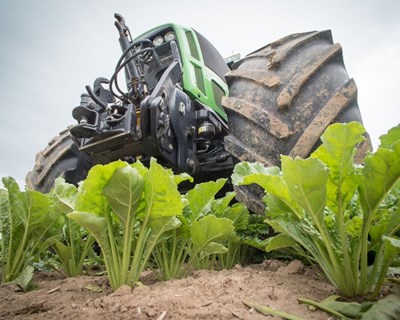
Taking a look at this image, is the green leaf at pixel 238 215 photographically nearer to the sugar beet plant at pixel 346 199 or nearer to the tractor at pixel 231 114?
the tractor at pixel 231 114

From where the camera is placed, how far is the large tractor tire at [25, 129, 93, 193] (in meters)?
2.19

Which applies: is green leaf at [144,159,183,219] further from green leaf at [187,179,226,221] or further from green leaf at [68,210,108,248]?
green leaf at [187,179,226,221]

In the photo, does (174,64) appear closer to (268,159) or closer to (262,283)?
(268,159)

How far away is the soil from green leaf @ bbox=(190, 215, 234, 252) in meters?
0.13

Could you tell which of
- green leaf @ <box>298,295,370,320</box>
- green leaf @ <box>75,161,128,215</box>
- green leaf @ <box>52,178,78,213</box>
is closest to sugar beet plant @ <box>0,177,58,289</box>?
green leaf @ <box>52,178,78,213</box>

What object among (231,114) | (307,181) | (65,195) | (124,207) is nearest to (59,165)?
(65,195)

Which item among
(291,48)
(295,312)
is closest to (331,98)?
(291,48)

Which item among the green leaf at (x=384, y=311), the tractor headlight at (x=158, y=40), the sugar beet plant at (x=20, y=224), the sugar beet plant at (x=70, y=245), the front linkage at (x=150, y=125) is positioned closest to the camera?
the green leaf at (x=384, y=311)

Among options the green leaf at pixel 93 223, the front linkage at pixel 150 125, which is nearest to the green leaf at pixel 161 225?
the green leaf at pixel 93 223

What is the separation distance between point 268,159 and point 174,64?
100cm

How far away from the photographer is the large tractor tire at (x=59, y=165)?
7.19 ft

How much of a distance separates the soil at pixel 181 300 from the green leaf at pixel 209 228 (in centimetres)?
13

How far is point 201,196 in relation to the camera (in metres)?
1.27

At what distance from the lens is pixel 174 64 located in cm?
209
